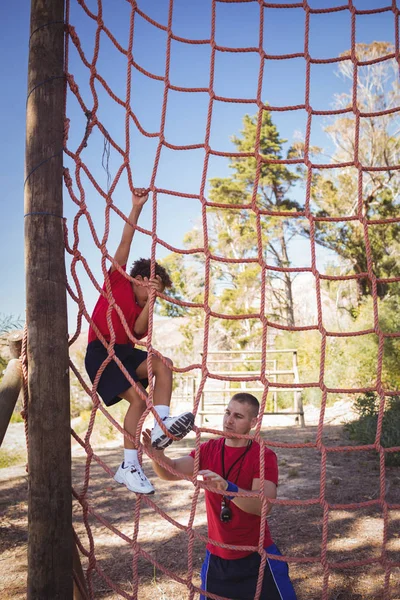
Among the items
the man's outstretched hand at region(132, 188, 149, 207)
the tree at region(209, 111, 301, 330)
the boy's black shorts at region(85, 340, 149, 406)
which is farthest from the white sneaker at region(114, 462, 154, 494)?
the tree at region(209, 111, 301, 330)

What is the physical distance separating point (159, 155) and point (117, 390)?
0.85 meters

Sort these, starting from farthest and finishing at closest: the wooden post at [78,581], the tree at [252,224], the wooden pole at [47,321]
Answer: the tree at [252,224] < the wooden post at [78,581] < the wooden pole at [47,321]

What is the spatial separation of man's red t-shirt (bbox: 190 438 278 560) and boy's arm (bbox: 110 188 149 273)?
0.81m

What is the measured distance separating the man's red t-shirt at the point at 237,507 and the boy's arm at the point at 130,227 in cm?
81

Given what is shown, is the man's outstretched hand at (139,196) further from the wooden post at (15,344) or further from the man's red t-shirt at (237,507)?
the man's red t-shirt at (237,507)

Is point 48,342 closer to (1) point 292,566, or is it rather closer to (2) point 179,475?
(2) point 179,475

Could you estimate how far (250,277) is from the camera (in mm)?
15438

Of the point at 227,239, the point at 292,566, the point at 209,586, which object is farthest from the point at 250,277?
the point at 209,586

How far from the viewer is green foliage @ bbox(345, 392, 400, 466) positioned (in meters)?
5.20

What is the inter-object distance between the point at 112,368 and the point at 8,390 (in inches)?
14.6

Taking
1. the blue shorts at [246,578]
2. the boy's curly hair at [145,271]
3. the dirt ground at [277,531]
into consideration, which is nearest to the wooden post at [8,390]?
the dirt ground at [277,531]

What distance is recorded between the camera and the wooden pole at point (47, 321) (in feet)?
5.35

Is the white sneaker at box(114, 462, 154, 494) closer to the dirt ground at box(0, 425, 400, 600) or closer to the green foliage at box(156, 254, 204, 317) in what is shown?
the dirt ground at box(0, 425, 400, 600)

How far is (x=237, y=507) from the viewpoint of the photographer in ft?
6.20
